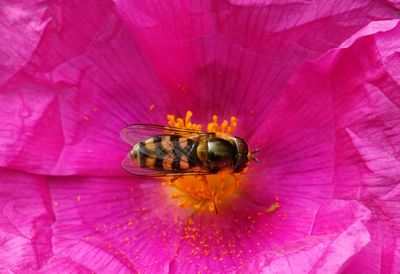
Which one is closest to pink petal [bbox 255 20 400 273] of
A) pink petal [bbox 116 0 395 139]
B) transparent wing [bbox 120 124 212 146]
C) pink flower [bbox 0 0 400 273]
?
pink flower [bbox 0 0 400 273]

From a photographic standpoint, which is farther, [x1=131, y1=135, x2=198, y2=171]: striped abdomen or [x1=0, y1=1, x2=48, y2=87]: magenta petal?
[x1=0, y1=1, x2=48, y2=87]: magenta petal

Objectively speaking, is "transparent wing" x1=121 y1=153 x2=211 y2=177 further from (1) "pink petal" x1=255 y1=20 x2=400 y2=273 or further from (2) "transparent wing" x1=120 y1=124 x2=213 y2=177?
(1) "pink petal" x1=255 y1=20 x2=400 y2=273

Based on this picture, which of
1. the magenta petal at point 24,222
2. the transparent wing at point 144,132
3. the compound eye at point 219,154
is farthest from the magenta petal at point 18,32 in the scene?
the compound eye at point 219,154

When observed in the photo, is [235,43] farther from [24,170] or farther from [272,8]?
[24,170]

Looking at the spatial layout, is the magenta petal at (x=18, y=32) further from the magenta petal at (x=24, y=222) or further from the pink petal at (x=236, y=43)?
the magenta petal at (x=24, y=222)

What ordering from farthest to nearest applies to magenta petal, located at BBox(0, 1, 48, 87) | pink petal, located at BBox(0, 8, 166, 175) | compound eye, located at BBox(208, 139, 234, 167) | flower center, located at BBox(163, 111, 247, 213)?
1. flower center, located at BBox(163, 111, 247, 213)
2. pink petal, located at BBox(0, 8, 166, 175)
3. magenta petal, located at BBox(0, 1, 48, 87)
4. compound eye, located at BBox(208, 139, 234, 167)
